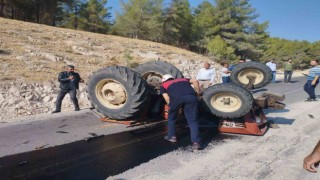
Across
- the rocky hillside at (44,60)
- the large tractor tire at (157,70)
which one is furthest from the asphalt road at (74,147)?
the rocky hillside at (44,60)

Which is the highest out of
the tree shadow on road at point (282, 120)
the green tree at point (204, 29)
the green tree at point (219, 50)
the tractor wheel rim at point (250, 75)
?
the green tree at point (204, 29)

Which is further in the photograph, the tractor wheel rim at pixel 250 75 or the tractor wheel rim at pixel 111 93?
the tractor wheel rim at pixel 250 75

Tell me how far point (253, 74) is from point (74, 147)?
4892mm

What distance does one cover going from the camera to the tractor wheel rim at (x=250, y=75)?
7.74m

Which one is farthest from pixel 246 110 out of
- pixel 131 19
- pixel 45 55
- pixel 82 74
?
pixel 131 19

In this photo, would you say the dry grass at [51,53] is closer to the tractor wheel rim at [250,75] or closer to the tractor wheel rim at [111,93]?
the tractor wheel rim at [111,93]

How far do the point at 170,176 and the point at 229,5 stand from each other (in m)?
41.8

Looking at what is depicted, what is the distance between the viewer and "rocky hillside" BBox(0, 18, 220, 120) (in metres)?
9.51

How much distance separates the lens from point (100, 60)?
1897 centimetres

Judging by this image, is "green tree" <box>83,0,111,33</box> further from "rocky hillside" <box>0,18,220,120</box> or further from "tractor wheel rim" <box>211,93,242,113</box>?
"tractor wheel rim" <box>211,93,242,113</box>

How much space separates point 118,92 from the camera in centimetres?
671

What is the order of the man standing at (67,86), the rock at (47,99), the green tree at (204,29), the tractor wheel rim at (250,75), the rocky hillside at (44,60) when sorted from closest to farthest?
the tractor wheel rim at (250,75) → the man standing at (67,86) → the rocky hillside at (44,60) → the rock at (47,99) → the green tree at (204,29)

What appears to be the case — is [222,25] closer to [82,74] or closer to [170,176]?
[82,74]

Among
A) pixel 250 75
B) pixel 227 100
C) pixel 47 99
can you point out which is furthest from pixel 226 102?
pixel 47 99
